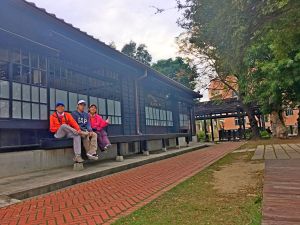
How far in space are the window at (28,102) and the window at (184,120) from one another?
45.9ft

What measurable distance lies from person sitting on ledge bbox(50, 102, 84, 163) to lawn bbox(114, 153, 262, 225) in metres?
3.29

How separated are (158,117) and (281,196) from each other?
43.4ft

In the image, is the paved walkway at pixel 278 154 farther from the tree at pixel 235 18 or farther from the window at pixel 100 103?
the window at pixel 100 103

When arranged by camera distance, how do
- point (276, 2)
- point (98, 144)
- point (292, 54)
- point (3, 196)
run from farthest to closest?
1. point (292, 54)
2. point (98, 144)
3. point (276, 2)
4. point (3, 196)

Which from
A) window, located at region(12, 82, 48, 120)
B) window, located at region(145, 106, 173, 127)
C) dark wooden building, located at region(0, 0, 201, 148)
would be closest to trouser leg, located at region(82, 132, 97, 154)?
dark wooden building, located at region(0, 0, 201, 148)

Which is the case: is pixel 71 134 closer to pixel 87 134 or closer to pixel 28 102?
pixel 87 134

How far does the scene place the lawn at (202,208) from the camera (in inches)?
138

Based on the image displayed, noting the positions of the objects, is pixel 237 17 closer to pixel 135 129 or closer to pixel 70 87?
pixel 70 87

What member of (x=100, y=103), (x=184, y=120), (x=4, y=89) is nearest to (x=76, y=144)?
(x=4, y=89)

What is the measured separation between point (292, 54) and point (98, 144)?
8734 millimetres

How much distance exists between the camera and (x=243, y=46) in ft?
21.7

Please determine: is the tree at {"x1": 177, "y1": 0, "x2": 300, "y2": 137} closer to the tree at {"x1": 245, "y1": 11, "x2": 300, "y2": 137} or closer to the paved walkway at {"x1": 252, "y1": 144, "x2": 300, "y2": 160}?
the tree at {"x1": 245, "y1": 11, "x2": 300, "y2": 137}

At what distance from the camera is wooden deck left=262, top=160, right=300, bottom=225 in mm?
3287

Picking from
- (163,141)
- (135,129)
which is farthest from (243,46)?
(163,141)
